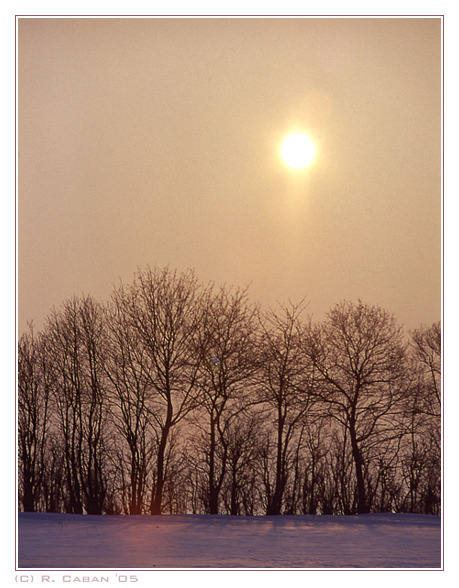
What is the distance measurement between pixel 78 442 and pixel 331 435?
7.52m

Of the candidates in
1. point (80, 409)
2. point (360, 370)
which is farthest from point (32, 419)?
point (360, 370)

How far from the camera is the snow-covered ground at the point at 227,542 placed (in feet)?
27.9

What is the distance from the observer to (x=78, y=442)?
19.4m

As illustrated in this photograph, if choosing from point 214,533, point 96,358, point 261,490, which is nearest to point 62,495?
point 96,358

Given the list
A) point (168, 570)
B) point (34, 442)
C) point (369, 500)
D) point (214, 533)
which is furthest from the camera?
point (34, 442)

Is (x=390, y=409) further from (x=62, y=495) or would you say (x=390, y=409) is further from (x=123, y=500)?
(x=62, y=495)

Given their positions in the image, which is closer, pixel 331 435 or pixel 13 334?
pixel 13 334

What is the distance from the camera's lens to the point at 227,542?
33.2 feet

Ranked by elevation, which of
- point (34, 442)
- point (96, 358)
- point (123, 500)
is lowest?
point (123, 500)

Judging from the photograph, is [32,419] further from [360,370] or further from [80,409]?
[360,370]

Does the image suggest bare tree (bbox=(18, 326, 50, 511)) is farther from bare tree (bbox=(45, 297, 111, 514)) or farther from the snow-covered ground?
the snow-covered ground

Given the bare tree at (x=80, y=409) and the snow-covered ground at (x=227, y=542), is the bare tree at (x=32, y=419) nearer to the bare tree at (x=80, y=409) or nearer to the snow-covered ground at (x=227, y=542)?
the bare tree at (x=80, y=409)

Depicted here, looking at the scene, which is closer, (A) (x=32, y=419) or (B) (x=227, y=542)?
(B) (x=227, y=542)

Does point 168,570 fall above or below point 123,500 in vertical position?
above
